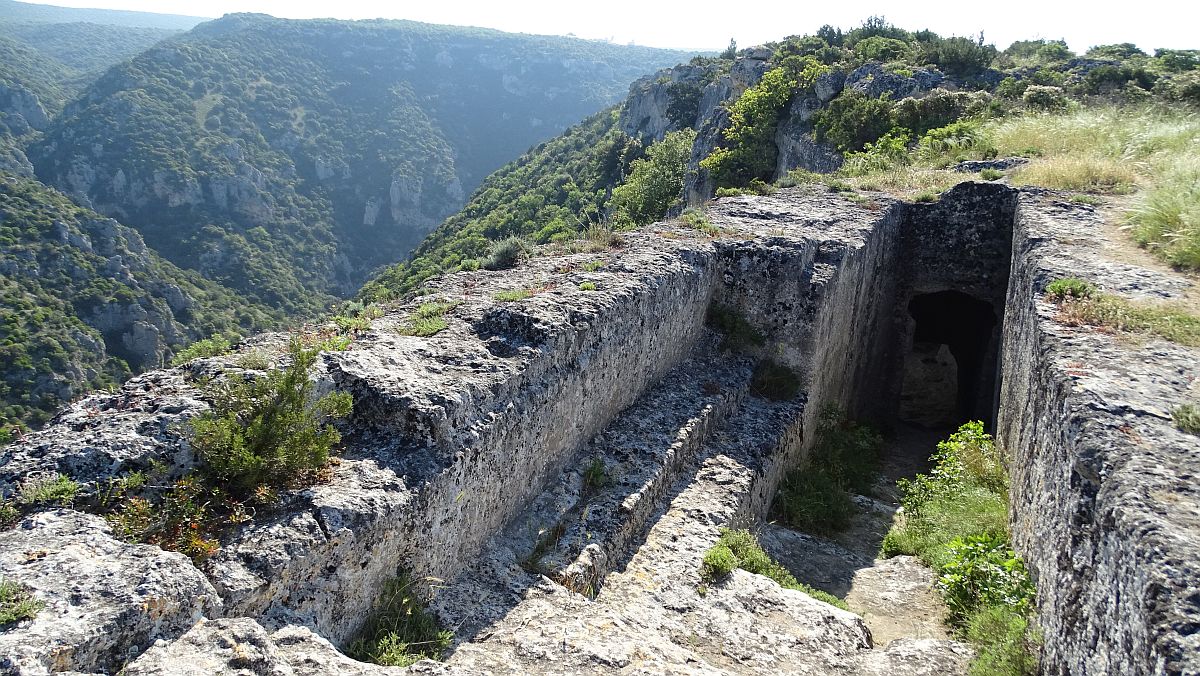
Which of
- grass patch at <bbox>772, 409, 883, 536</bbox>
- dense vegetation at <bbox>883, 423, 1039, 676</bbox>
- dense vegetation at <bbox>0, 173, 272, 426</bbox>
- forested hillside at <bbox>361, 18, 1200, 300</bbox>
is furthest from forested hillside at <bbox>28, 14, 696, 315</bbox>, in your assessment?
dense vegetation at <bbox>883, 423, 1039, 676</bbox>

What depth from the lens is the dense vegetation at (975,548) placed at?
184 inches

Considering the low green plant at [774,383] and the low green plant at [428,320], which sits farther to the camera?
the low green plant at [774,383]

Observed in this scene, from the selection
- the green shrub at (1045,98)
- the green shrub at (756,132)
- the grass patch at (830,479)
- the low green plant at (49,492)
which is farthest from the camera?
the green shrub at (756,132)

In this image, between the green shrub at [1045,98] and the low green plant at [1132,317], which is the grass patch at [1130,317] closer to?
the low green plant at [1132,317]

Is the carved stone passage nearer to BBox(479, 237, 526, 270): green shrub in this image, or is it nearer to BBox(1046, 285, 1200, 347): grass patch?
BBox(1046, 285, 1200, 347): grass patch

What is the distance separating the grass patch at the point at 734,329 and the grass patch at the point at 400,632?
5338mm

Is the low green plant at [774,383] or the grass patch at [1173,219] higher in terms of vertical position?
the grass patch at [1173,219]

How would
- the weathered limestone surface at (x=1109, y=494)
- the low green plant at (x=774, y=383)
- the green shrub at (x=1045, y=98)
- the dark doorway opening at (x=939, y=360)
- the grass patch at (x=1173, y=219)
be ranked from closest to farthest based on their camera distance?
the weathered limestone surface at (x=1109, y=494)
the grass patch at (x=1173, y=219)
the low green plant at (x=774, y=383)
the dark doorway opening at (x=939, y=360)
the green shrub at (x=1045, y=98)

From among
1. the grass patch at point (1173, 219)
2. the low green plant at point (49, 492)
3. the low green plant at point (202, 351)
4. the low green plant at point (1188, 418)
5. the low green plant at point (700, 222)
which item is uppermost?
the grass patch at point (1173, 219)

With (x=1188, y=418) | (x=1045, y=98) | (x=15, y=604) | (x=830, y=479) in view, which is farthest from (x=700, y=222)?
(x=1045, y=98)

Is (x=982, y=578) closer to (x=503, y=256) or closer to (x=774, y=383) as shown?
(x=774, y=383)

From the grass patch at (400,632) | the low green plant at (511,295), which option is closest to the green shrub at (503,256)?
the low green plant at (511,295)

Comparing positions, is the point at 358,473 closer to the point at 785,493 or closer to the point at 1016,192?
the point at 785,493

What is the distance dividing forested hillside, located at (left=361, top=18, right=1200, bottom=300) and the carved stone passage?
2362 millimetres
